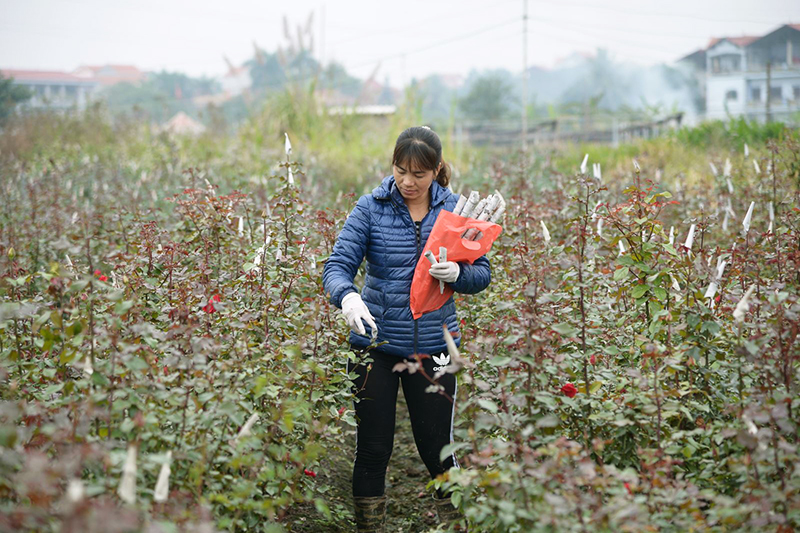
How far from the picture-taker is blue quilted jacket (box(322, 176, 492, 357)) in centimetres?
267

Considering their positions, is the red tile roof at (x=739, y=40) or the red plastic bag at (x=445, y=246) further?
the red tile roof at (x=739, y=40)

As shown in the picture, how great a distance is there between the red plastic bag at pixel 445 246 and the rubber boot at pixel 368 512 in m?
0.80

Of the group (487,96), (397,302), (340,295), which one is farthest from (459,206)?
(487,96)

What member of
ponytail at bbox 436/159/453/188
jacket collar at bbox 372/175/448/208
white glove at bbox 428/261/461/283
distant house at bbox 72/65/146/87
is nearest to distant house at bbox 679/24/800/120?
ponytail at bbox 436/159/453/188

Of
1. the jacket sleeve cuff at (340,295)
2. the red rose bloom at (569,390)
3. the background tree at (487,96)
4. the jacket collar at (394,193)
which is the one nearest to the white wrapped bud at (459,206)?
the jacket collar at (394,193)

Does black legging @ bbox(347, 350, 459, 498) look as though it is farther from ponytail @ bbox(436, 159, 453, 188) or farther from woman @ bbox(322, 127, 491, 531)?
ponytail @ bbox(436, 159, 453, 188)

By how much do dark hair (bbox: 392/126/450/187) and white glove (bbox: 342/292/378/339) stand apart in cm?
54

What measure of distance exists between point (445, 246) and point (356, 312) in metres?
0.42

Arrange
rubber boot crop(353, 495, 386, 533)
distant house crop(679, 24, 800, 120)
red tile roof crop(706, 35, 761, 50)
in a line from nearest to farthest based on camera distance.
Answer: rubber boot crop(353, 495, 386, 533) → distant house crop(679, 24, 800, 120) → red tile roof crop(706, 35, 761, 50)

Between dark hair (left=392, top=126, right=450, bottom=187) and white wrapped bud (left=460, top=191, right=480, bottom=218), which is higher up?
dark hair (left=392, top=126, right=450, bottom=187)

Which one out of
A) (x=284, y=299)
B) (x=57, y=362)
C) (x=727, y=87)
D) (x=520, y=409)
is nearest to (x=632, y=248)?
(x=520, y=409)

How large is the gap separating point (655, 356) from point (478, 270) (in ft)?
2.49

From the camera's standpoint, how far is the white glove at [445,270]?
2.49 m

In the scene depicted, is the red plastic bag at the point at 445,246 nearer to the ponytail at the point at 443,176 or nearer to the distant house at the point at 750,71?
Answer: the ponytail at the point at 443,176
